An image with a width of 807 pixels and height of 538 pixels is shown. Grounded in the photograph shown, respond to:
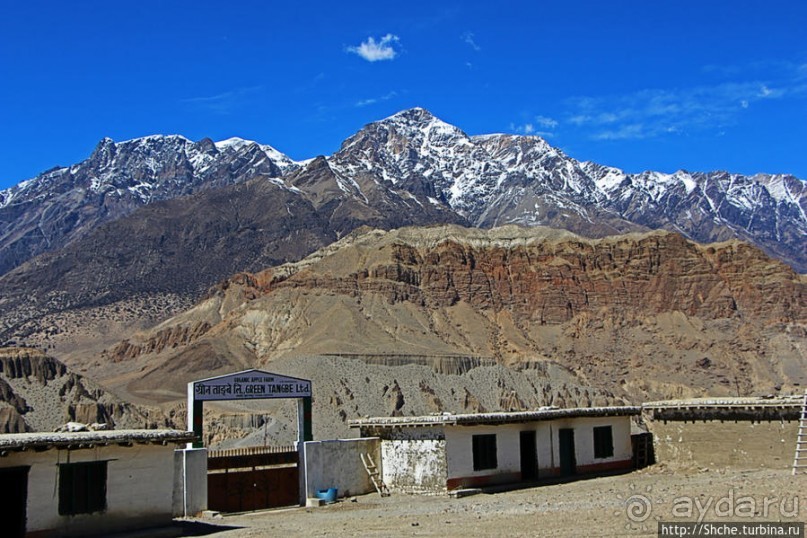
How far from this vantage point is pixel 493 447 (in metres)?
30.3

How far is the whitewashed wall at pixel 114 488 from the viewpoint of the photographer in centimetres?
2075

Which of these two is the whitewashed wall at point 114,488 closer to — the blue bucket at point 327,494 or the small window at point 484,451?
the blue bucket at point 327,494

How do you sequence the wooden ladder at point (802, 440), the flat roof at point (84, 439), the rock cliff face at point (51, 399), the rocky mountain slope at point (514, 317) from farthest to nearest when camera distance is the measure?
the rocky mountain slope at point (514, 317), the rock cliff face at point (51, 399), the wooden ladder at point (802, 440), the flat roof at point (84, 439)

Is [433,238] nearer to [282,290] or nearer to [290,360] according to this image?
[282,290]

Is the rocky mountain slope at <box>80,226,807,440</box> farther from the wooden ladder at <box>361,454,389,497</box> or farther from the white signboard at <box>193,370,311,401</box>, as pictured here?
the white signboard at <box>193,370,311,401</box>

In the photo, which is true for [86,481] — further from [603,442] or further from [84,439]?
[603,442]

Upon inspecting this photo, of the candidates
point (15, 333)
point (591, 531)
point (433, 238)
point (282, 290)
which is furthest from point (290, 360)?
point (15, 333)

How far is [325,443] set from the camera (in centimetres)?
2917

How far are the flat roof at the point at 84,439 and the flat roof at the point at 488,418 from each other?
7.93 metres

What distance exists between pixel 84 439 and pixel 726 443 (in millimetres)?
20999

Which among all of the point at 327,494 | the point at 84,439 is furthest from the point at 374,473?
the point at 84,439

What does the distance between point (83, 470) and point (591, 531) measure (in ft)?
38.6

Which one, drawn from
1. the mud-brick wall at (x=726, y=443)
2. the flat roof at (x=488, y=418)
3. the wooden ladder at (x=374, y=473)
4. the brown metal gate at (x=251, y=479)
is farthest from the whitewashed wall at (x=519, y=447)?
the brown metal gate at (x=251, y=479)

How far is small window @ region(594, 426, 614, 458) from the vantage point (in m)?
34.2
